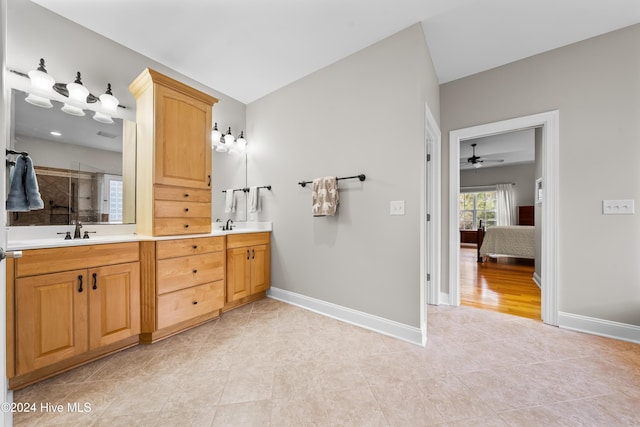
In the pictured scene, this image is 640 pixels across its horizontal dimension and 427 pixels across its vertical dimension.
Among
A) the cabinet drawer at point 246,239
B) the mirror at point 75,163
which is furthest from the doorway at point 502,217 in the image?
the mirror at point 75,163

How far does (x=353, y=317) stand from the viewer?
7.34 ft

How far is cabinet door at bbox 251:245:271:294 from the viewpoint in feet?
8.95

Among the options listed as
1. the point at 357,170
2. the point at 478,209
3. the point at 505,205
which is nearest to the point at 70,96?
the point at 357,170

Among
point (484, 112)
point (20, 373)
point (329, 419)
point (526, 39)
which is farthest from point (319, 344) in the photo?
point (526, 39)

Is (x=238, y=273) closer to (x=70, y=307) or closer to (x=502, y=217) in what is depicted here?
(x=70, y=307)

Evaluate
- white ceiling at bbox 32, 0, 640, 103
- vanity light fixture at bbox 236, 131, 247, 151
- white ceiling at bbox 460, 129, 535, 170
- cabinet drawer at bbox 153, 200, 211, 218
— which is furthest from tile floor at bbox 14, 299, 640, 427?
white ceiling at bbox 460, 129, 535, 170

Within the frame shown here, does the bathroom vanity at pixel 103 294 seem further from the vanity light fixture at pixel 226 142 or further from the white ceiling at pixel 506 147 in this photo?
the white ceiling at pixel 506 147

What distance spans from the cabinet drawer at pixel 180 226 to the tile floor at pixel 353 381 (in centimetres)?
88

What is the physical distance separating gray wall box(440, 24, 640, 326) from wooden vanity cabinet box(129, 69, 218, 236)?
3.17 m

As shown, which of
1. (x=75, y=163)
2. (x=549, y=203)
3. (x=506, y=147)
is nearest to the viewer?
(x=75, y=163)

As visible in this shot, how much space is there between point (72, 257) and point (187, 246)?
0.70m

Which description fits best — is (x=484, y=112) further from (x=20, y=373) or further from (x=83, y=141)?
(x=20, y=373)

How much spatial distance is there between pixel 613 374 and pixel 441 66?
2.80 m

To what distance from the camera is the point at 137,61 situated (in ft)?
7.54
